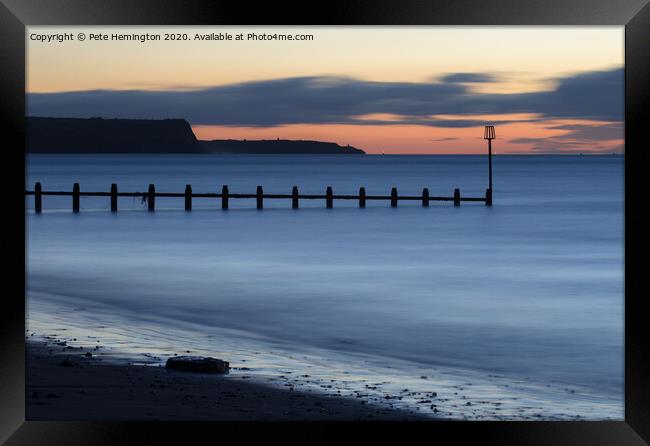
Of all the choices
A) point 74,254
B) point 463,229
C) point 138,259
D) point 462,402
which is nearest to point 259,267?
point 138,259

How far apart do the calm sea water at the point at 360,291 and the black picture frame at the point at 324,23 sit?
257 centimetres

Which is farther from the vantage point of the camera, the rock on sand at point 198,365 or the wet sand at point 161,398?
the rock on sand at point 198,365

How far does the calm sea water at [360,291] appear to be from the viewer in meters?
9.59

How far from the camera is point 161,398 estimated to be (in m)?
6.61

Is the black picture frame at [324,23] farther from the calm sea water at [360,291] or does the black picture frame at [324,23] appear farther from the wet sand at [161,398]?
the calm sea water at [360,291]

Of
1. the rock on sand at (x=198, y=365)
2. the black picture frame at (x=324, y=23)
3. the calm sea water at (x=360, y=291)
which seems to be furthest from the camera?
the calm sea water at (x=360, y=291)

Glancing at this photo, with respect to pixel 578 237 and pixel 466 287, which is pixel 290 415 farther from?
pixel 578 237

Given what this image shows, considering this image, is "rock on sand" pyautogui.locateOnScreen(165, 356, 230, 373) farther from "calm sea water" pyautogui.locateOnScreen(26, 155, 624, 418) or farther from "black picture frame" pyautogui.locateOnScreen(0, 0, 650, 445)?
"black picture frame" pyautogui.locateOnScreen(0, 0, 650, 445)

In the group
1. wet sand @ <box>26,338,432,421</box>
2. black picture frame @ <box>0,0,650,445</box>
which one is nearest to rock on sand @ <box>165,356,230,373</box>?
wet sand @ <box>26,338,432,421</box>

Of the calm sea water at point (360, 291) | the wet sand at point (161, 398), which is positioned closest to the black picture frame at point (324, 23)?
the wet sand at point (161, 398)

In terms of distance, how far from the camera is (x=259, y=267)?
18828mm

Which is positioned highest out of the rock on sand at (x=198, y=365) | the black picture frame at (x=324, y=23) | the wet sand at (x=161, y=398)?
the black picture frame at (x=324, y=23)

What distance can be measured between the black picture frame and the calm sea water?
8.42ft

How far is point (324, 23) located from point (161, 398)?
2939mm
